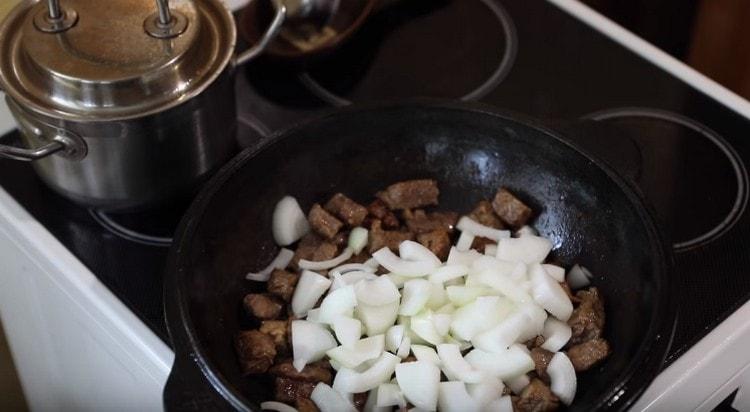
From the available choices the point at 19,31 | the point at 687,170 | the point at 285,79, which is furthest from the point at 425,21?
the point at 19,31

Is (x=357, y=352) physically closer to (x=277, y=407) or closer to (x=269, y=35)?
(x=277, y=407)

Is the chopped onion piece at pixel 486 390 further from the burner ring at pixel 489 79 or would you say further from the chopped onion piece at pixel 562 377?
the burner ring at pixel 489 79

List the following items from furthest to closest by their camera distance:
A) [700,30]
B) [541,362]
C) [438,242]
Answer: [700,30] < [438,242] < [541,362]

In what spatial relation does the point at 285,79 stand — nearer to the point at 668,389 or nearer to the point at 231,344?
the point at 231,344

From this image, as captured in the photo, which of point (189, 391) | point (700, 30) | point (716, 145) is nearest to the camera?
point (189, 391)

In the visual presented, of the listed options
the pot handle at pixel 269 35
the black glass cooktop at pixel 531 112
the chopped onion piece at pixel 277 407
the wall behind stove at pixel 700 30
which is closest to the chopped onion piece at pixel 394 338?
the chopped onion piece at pixel 277 407

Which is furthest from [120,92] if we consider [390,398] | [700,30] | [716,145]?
[700,30]

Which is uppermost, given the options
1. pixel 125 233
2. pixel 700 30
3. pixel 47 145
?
pixel 47 145
